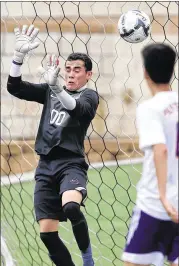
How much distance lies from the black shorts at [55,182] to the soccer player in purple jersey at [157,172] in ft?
3.17

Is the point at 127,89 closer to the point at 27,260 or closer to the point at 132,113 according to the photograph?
the point at 132,113

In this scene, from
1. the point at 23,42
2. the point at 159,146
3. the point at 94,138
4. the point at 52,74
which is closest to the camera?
the point at 159,146

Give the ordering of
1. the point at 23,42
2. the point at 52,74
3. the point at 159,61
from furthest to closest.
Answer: the point at 23,42
the point at 52,74
the point at 159,61

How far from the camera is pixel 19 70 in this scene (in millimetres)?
4637

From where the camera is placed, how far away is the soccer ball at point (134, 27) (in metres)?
4.99

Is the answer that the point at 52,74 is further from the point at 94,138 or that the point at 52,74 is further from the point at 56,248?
the point at 94,138

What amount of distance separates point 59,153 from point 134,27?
2.96ft

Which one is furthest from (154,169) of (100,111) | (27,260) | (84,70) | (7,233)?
(100,111)

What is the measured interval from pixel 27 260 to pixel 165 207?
7.71 feet

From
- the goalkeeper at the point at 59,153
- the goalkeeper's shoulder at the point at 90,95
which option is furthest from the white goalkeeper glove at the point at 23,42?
the goalkeeper's shoulder at the point at 90,95

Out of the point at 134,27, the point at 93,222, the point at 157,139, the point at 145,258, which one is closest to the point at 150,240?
the point at 145,258

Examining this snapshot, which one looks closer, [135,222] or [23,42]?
[135,222]

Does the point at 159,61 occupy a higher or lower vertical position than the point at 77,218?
higher

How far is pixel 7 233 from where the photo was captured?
254 inches
